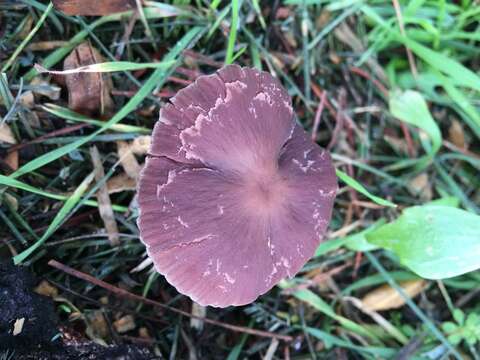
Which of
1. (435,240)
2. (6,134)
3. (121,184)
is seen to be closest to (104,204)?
(121,184)

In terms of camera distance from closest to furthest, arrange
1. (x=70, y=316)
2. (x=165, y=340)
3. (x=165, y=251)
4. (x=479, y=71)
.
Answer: (x=165, y=251) → (x=70, y=316) → (x=165, y=340) → (x=479, y=71)

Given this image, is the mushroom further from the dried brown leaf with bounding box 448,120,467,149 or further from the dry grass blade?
the dried brown leaf with bounding box 448,120,467,149

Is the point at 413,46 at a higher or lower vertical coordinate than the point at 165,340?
higher

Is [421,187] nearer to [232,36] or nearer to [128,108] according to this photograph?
[232,36]

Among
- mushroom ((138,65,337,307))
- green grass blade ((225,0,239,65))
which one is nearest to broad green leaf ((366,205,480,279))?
mushroom ((138,65,337,307))

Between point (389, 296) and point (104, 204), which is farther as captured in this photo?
point (389, 296)

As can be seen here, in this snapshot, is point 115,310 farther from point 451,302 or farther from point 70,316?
point 451,302

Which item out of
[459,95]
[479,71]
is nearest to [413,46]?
[459,95]
